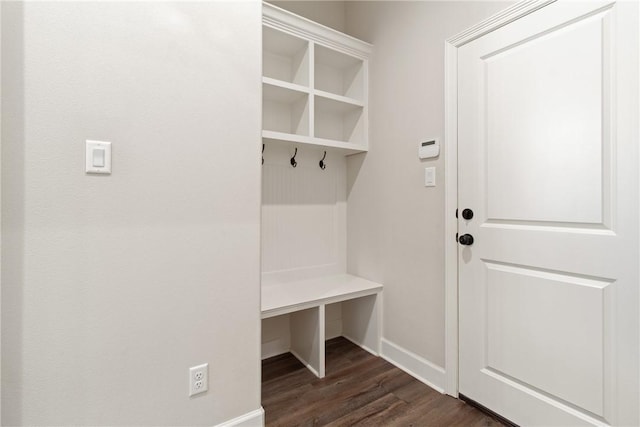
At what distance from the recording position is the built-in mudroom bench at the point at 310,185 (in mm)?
1981

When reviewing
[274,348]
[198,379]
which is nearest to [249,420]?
[198,379]

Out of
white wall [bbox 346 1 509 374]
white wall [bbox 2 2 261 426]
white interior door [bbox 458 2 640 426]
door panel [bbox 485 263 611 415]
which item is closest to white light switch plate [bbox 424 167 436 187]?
white wall [bbox 346 1 509 374]

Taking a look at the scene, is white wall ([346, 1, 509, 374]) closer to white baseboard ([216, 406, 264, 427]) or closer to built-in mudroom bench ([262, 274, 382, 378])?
built-in mudroom bench ([262, 274, 382, 378])

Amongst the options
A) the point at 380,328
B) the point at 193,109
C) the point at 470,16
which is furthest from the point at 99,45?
the point at 380,328

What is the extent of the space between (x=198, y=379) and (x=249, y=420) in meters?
0.34

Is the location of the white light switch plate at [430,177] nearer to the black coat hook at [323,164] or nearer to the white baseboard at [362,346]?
the black coat hook at [323,164]

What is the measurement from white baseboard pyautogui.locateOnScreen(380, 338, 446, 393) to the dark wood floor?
0.04 m

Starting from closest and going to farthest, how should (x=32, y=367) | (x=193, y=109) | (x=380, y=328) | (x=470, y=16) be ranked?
1. (x=32, y=367)
2. (x=193, y=109)
3. (x=470, y=16)
4. (x=380, y=328)

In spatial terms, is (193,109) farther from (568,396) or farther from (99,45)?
(568,396)

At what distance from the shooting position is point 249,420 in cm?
142

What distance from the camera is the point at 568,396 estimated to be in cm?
131

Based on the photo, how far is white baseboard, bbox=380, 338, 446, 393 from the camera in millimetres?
1791

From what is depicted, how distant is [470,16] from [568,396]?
1907mm

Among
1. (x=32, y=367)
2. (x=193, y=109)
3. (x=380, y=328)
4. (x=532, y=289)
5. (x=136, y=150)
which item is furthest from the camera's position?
(x=380, y=328)
